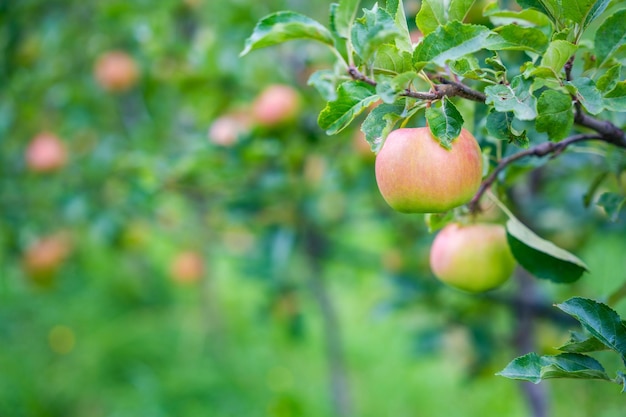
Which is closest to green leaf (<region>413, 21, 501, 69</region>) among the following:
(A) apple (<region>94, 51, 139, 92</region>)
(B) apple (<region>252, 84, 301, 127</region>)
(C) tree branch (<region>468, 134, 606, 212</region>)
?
(C) tree branch (<region>468, 134, 606, 212</region>)

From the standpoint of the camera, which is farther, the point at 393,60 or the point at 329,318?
the point at 329,318

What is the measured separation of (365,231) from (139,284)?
1103 mm

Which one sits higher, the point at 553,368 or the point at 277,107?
the point at 553,368

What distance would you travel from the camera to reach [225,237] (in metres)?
A: 2.77

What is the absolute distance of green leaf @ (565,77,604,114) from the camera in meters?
0.43

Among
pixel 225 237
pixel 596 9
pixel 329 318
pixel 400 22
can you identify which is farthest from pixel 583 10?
pixel 225 237

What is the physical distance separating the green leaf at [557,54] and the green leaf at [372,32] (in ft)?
0.32

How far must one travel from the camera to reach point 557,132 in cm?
45

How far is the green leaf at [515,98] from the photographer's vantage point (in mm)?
413

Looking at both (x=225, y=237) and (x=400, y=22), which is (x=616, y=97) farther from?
(x=225, y=237)

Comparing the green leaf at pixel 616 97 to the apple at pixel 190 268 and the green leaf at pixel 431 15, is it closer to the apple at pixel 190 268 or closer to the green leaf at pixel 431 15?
the green leaf at pixel 431 15

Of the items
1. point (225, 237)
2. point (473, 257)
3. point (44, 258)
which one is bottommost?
point (225, 237)

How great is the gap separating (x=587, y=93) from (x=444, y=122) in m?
0.10

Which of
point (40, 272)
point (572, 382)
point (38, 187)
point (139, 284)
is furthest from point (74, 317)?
point (572, 382)
